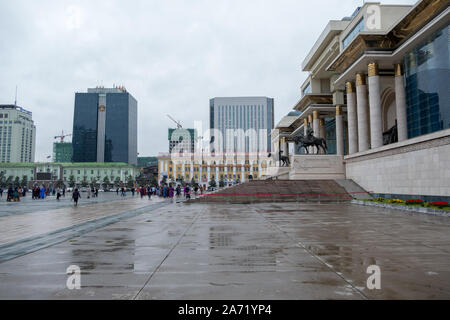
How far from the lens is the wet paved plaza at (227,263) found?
16.1 ft

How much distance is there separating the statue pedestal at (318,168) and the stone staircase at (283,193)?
17.0ft

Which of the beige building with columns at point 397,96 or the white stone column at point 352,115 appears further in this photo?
the white stone column at point 352,115

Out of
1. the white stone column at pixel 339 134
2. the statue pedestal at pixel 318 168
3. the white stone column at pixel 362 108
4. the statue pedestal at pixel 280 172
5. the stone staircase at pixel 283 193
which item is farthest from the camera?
the statue pedestal at pixel 280 172

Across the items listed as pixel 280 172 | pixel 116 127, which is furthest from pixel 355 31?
pixel 116 127

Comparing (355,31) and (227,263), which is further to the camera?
(355,31)

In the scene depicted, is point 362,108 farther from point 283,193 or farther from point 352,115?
point 283,193

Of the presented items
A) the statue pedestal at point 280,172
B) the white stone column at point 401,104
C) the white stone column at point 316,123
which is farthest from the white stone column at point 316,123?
the white stone column at point 401,104

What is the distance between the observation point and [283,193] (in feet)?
105

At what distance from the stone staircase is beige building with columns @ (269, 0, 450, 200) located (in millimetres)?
4083

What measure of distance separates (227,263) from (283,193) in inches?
1023

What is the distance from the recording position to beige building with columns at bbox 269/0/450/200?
80.7 feet

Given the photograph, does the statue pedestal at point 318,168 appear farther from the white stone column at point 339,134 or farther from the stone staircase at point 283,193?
the white stone column at point 339,134
